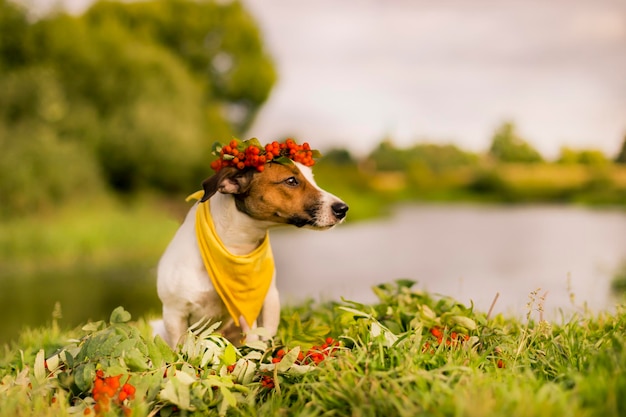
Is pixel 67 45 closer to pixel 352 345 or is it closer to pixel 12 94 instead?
pixel 12 94

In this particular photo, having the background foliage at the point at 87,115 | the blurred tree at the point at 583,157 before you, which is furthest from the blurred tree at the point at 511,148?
the background foliage at the point at 87,115

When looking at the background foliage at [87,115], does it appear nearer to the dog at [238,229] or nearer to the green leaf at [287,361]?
the dog at [238,229]

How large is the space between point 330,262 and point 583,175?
261 inches

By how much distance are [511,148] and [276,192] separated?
1268 cm

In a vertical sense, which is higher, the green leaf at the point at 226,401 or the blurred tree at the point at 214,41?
the blurred tree at the point at 214,41

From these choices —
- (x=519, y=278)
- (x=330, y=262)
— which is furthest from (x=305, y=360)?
(x=330, y=262)

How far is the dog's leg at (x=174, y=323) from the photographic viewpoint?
12.1 feet

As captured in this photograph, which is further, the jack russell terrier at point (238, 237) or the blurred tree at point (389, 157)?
the blurred tree at point (389, 157)

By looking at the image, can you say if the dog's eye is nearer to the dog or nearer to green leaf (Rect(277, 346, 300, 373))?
the dog

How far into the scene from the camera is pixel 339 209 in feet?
11.2

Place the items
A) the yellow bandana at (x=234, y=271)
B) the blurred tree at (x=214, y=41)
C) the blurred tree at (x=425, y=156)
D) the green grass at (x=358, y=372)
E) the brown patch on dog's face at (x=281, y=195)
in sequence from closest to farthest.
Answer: the green grass at (x=358, y=372) < the brown patch on dog's face at (x=281, y=195) < the yellow bandana at (x=234, y=271) < the blurred tree at (x=425, y=156) < the blurred tree at (x=214, y=41)

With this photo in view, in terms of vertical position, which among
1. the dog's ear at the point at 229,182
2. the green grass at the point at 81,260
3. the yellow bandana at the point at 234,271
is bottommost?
the green grass at the point at 81,260

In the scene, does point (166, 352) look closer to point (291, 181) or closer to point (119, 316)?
point (119, 316)

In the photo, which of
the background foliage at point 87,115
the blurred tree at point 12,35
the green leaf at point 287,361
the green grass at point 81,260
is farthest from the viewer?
the blurred tree at point 12,35
